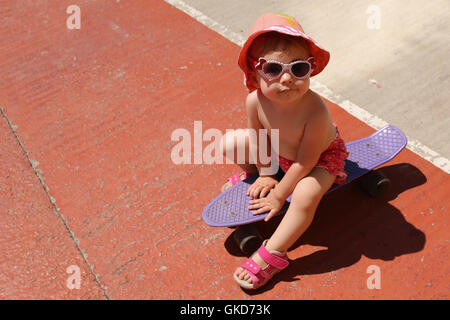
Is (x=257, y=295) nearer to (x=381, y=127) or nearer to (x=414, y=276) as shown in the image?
(x=414, y=276)

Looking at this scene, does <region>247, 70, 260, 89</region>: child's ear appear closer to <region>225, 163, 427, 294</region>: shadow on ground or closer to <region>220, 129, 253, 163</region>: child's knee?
<region>220, 129, 253, 163</region>: child's knee

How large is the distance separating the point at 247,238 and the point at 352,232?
61cm

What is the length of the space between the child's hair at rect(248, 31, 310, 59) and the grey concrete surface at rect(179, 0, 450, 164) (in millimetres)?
1420

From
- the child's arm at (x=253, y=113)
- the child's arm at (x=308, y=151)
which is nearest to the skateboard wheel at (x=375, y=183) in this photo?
the child's arm at (x=308, y=151)

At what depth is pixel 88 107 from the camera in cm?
329

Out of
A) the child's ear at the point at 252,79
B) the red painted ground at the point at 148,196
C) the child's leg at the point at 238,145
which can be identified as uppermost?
the child's ear at the point at 252,79

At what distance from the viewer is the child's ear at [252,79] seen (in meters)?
2.06

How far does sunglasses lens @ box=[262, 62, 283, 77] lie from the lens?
1.87m

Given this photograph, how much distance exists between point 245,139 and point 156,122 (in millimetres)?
968

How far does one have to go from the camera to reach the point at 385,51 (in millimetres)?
3574

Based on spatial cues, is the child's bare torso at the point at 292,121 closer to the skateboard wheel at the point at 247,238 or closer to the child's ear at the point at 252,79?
the child's ear at the point at 252,79

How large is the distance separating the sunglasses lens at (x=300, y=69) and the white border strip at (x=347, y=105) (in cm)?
129

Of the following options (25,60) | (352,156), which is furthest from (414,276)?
(25,60)

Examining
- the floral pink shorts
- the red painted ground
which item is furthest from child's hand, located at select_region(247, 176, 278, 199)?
the red painted ground
